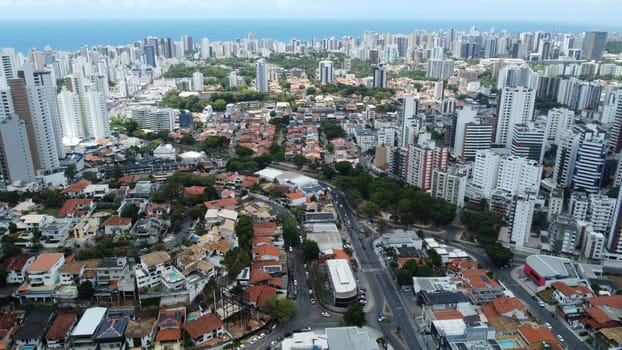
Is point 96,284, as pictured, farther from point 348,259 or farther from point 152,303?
point 348,259

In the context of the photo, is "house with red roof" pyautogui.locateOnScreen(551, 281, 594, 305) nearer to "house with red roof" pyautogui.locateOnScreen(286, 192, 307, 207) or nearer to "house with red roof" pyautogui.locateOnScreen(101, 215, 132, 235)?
"house with red roof" pyautogui.locateOnScreen(286, 192, 307, 207)

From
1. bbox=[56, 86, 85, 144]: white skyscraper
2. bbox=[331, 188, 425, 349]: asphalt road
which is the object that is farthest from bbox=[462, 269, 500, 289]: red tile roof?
bbox=[56, 86, 85, 144]: white skyscraper

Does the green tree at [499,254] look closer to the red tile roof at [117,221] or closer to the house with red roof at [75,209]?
the red tile roof at [117,221]

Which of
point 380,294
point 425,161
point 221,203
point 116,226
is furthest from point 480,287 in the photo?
point 116,226

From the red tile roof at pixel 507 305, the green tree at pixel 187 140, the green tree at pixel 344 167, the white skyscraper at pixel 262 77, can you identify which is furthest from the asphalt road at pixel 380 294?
the white skyscraper at pixel 262 77

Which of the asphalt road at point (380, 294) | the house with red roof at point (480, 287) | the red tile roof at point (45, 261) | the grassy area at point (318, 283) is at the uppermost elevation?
the red tile roof at point (45, 261)
